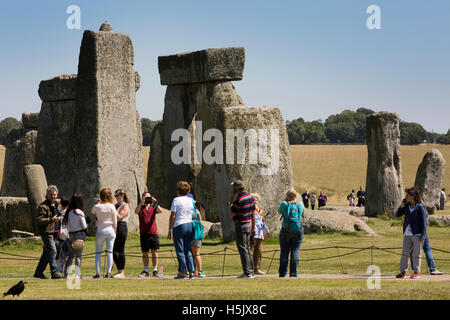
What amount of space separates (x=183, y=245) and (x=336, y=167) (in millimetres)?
55180

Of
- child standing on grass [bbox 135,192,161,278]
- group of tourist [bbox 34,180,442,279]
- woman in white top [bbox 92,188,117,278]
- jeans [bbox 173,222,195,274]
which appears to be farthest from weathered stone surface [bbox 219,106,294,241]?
woman in white top [bbox 92,188,117,278]

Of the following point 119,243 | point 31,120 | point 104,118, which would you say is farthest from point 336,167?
point 119,243

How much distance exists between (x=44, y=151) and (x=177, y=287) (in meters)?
19.8

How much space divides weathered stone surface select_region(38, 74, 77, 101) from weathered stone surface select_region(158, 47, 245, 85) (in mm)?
4013

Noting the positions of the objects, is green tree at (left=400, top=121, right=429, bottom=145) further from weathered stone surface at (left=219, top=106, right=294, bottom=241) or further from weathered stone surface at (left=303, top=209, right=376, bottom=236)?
weathered stone surface at (left=219, top=106, right=294, bottom=241)

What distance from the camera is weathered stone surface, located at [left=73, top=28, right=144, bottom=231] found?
2191 cm

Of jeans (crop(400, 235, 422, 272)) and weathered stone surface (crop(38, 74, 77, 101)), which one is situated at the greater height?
weathered stone surface (crop(38, 74, 77, 101))

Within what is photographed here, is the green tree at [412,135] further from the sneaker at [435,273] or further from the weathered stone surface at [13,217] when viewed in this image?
the sneaker at [435,273]

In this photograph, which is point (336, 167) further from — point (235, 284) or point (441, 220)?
point (235, 284)

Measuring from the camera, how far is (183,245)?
1355 centimetres

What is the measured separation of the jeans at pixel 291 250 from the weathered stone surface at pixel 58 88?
1759 centimetres

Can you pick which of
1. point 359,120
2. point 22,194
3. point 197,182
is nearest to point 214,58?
point 197,182

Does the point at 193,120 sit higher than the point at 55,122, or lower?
lower
